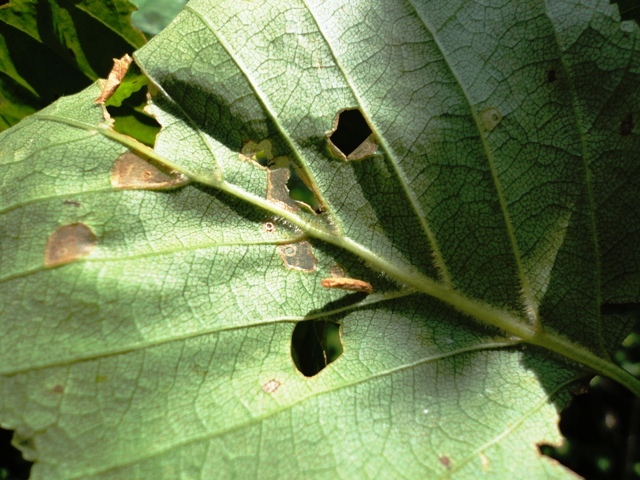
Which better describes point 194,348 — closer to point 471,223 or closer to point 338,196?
point 338,196

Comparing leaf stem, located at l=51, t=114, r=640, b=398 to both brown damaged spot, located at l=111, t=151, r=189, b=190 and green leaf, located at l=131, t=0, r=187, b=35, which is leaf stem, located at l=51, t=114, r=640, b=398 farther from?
green leaf, located at l=131, t=0, r=187, b=35

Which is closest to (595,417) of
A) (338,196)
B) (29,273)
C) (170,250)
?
(338,196)

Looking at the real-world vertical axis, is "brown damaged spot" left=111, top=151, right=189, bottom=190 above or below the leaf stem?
above

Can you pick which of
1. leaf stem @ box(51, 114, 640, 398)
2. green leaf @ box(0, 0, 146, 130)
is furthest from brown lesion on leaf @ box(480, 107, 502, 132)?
green leaf @ box(0, 0, 146, 130)

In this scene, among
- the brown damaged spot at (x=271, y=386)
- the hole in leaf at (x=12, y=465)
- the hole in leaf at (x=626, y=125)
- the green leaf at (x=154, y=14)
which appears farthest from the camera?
the hole in leaf at (x=12, y=465)

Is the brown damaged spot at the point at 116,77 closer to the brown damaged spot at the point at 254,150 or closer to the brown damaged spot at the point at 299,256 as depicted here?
the brown damaged spot at the point at 254,150

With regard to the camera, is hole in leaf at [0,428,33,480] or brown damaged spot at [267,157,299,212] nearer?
brown damaged spot at [267,157,299,212]

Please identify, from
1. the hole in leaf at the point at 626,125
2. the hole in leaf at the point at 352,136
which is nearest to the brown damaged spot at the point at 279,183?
the hole in leaf at the point at 352,136
